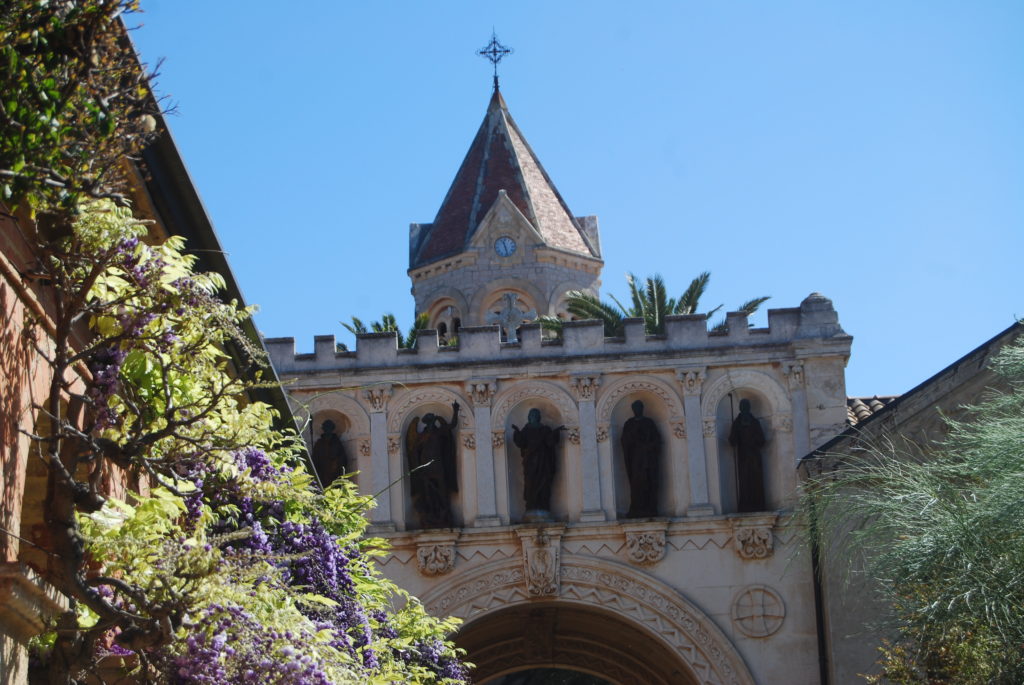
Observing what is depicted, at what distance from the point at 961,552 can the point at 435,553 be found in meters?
15.4

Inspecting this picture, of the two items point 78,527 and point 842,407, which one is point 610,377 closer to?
point 842,407

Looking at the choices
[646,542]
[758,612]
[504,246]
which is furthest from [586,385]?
[504,246]

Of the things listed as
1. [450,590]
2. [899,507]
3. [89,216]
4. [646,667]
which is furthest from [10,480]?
[646,667]

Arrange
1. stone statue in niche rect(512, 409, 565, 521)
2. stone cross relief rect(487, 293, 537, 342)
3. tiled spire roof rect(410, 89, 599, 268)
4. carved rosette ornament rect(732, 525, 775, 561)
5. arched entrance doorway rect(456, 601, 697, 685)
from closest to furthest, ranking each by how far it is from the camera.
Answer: carved rosette ornament rect(732, 525, 775, 561), stone statue in niche rect(512, 409, 565, 521), arched entrance doorway rect(456, 601, 697, 685), stone cross relief rect(487, 293, 537, 342), tiled spire roof rect(410, 89, 599, 268)

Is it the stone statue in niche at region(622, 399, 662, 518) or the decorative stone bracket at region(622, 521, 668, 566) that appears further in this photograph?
the stone statue in niche at region(622, 399, 662, 518)

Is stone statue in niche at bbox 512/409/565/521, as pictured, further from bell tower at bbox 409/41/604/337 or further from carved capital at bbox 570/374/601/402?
bell tower at bbox 409/41/604/337

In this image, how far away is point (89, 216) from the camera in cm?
939

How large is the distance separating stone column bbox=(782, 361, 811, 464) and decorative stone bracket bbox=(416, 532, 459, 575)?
18.8 feet

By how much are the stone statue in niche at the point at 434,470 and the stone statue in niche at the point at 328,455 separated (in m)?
1.12

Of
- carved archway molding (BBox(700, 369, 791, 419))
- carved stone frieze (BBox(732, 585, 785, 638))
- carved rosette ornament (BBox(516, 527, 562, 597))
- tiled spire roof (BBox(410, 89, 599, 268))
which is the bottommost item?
carved stone frieze (BBox(732, 585, 785, 638))

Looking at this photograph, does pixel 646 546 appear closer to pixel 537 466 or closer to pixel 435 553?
pixel 537 466

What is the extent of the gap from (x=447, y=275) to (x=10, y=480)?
36742 mm

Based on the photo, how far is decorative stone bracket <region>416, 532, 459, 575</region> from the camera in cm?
2977

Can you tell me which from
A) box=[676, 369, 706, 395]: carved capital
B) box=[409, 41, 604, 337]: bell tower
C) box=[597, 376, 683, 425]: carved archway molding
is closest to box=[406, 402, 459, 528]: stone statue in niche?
box=[597, 376, 683, 425]: carved archway molding
